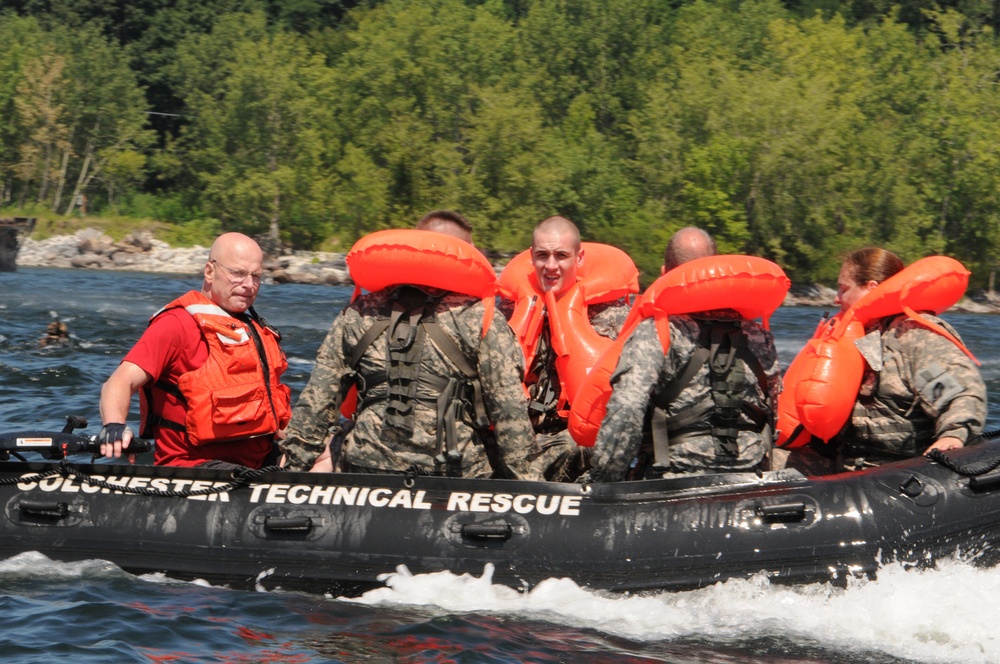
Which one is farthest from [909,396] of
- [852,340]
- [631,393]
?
[631,393]

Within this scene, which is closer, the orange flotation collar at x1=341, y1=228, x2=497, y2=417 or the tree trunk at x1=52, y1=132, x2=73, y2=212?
the orange flotation collar at x1=341, y1=228, x2=497, y2=417

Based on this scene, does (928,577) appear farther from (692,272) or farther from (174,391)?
(174,391)

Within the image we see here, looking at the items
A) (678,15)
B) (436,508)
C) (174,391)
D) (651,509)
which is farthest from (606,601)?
(678,15)

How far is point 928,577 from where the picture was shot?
15.1ft

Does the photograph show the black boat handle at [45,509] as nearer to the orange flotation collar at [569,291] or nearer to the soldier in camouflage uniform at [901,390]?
the orange flotation collar at [569,291]

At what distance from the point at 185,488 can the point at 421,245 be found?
4.51 feet

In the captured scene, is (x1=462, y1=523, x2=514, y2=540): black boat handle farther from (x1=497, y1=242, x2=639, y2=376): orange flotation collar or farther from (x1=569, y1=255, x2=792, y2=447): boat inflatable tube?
(x1=497, y1=242, x2=639, y2=376): orange flotation collar

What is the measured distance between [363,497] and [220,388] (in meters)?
0.73

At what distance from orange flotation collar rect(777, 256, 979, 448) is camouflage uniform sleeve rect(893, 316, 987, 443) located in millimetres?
58

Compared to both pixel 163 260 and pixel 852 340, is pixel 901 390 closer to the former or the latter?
pixel 852 340

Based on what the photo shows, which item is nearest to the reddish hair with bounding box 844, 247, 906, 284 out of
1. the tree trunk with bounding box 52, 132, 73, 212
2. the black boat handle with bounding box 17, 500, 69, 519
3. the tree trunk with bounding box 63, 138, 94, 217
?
the black boat handle with bounding box 17, 500, 69, 519

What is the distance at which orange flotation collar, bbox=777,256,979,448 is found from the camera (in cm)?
493

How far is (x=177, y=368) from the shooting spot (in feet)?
16.7

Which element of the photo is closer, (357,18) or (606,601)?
(606,601)
